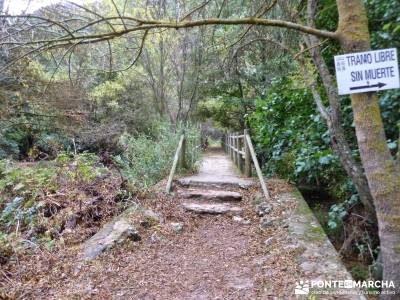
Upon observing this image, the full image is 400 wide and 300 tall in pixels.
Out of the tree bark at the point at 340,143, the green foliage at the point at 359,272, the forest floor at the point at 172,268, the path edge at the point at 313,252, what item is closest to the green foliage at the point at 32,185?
the forest floor at the point at 172,268

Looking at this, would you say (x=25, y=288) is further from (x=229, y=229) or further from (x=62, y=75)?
(x=62, y=75)

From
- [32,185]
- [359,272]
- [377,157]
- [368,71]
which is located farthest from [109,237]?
[368,71]

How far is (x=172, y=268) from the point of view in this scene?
11.4 feet

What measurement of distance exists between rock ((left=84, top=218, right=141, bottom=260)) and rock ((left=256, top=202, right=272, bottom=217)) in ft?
6.17

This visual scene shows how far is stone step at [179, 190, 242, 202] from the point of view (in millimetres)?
5590

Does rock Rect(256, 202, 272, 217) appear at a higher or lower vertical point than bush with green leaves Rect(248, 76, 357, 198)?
lower

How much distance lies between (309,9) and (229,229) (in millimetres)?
3034

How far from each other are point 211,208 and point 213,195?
0.45m

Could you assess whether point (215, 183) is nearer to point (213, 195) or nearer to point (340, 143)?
point (213, 195)

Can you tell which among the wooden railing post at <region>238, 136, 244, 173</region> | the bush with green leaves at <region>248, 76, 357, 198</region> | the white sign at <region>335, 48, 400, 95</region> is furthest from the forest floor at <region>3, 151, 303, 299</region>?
the wooden railing post at <region>238, 136, 244, 173</region>

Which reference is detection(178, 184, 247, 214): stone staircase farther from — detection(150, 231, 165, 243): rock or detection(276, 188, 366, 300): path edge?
detection(276, 188, 366, 300): path edge

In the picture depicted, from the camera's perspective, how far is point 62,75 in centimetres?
1111

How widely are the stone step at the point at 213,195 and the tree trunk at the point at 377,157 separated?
3.21 m

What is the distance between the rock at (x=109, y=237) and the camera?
3633 millimetres
